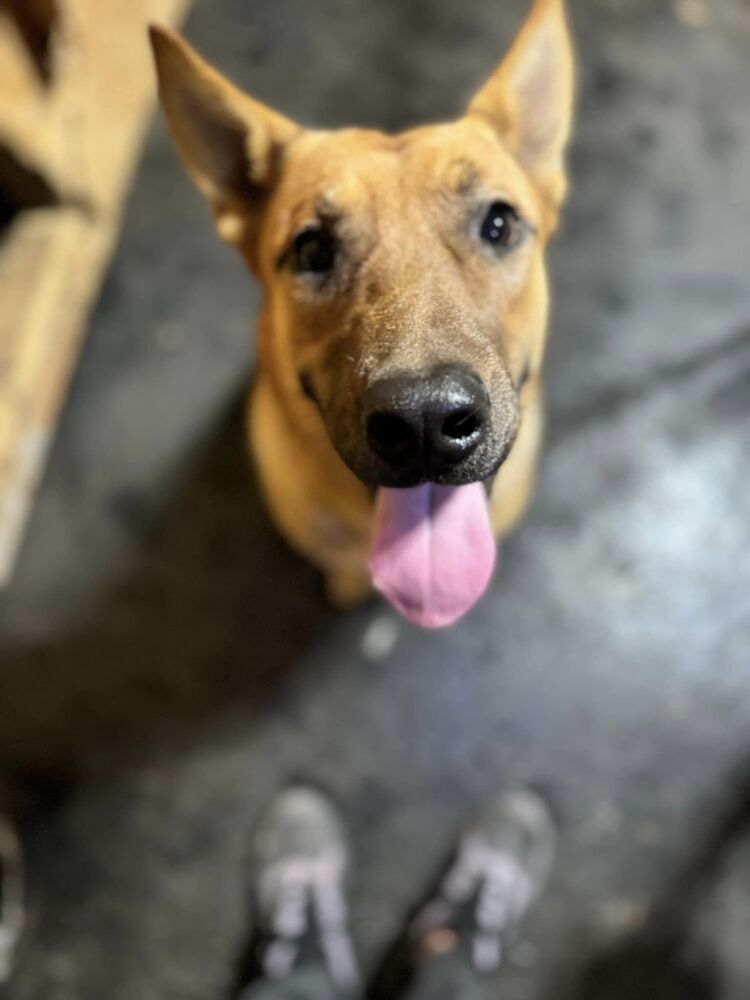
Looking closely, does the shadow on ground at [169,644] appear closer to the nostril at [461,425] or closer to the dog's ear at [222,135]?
the dog's ear at [222,135]

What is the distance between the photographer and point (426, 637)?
283 cm

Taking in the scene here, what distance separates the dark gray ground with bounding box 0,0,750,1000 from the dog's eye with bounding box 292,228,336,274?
1.24 meters

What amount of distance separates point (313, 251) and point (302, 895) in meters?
1.86

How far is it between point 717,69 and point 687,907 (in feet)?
9.91

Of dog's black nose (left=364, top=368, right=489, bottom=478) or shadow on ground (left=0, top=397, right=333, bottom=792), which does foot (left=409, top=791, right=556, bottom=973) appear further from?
dog's black nose (left=364, top=368, right=489, bottom=478)

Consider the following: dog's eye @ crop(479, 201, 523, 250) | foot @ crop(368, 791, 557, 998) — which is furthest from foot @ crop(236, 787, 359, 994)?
dog's eye @ crop(479, 201, 523, 250)

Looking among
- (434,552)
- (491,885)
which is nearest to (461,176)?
(434,552)

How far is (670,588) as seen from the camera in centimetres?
287

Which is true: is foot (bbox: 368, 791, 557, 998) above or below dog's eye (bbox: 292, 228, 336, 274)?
below

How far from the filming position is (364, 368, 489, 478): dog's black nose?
1492 mm

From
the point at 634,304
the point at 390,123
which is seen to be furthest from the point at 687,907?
the point at 390,123

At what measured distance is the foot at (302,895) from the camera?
8.33ft

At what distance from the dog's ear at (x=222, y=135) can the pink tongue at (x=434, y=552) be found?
0.77 meters

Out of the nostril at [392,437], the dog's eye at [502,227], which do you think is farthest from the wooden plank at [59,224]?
the nostril at [392,437]
